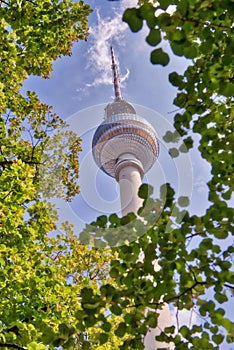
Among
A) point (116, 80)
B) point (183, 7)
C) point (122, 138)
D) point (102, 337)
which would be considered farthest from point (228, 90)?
point (116, 80)

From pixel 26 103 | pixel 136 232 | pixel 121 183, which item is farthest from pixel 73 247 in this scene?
pixel 121 183

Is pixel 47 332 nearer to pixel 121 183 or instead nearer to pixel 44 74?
pixel 44 74

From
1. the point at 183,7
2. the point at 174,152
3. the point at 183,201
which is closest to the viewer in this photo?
the point at 183,7

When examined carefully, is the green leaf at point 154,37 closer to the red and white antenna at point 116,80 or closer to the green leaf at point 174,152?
the green leaf at point 174,152

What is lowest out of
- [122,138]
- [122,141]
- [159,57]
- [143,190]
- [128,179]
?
[143,190]

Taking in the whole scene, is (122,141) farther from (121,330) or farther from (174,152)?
(121,330)

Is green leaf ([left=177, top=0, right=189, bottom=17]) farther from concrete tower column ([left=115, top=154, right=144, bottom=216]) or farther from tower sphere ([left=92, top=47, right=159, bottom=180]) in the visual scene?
tower sphere ([left=92, top=47, right=159, bottom=180])
